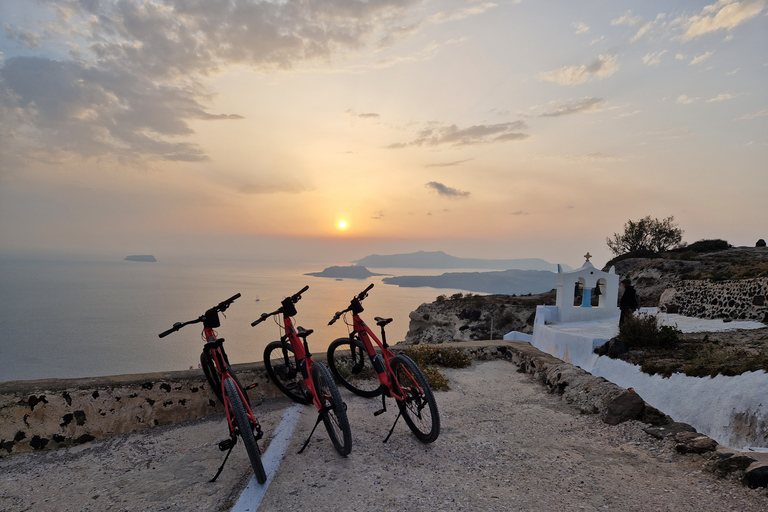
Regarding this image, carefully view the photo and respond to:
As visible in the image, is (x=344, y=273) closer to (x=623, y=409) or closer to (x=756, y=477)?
(x=623, y=409)

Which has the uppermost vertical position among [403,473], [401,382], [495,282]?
[401,382]

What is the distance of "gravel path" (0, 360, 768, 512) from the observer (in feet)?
10.2

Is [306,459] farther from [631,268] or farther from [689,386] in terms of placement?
[631,268]

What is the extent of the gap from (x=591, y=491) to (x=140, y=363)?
93222mm

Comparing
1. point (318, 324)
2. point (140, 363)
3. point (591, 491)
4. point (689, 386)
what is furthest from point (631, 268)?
point (140, 363)

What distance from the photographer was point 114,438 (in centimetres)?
451

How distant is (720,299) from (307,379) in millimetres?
18553

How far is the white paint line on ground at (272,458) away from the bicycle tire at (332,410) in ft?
1.64

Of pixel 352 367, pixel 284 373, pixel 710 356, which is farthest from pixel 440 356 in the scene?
pixel 710 356

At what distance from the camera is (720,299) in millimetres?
16234

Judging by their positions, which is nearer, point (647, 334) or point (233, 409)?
point (233, 409)

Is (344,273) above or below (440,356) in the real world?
below

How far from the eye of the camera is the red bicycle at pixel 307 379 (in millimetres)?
3723

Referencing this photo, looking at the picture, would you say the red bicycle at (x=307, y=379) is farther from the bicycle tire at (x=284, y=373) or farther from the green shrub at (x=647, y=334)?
the green shrub at (x=647, y=334)
